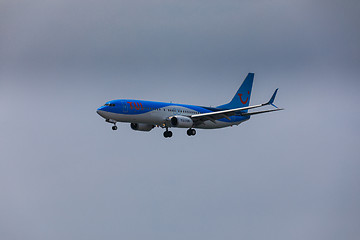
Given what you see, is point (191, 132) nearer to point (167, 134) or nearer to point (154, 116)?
point (167, 134)

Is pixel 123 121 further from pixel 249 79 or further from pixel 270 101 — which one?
pixel 249 79

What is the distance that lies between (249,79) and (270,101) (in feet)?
79.5

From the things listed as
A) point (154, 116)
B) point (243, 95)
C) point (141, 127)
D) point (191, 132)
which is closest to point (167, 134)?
point (191, 132)

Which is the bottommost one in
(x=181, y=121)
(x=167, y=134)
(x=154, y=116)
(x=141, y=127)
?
(x=167, y=134)

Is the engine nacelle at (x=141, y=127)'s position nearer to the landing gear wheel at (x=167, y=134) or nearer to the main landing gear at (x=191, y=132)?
the landing gear wheel at (x=167, y=134)

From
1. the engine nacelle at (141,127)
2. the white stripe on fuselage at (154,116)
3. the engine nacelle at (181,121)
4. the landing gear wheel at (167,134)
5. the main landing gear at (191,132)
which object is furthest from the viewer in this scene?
the main landing gear at (191,132)

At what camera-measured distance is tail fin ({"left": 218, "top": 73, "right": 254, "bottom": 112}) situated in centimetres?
10010

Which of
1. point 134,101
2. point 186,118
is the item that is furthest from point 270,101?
point 134,101

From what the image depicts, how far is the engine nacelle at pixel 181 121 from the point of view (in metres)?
84.6

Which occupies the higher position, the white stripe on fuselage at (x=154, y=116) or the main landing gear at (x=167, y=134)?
the white stripe on fuselage at (x=154, y=116)

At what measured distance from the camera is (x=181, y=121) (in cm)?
8494

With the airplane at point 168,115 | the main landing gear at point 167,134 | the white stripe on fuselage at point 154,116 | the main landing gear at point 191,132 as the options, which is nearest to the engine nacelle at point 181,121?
the airplane at point 168,115

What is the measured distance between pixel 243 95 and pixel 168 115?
21143mm

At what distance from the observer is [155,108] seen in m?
83.8
